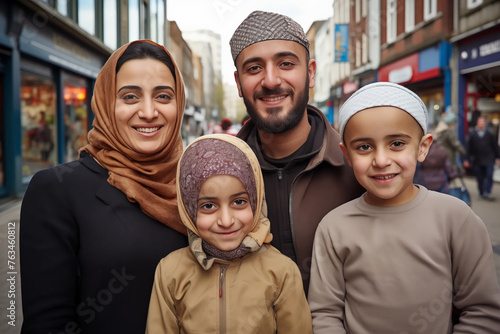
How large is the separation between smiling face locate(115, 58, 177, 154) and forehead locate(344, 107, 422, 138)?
961mm

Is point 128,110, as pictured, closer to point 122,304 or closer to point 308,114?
point 122,304

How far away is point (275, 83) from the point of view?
217 centimetres

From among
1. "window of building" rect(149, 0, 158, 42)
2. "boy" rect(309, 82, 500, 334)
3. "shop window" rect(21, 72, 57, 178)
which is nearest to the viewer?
"boy" rect(309, 82, 500, 334)

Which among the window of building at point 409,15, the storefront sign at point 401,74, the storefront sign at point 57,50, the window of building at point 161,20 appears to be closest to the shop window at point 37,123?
the storefront sign at point 57,50

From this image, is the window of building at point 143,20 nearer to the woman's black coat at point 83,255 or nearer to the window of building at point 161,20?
the window of building at point 161,20

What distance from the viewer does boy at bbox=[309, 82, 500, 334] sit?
5.40 feet

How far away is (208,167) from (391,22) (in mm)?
19207

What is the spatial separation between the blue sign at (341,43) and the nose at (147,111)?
20.6 metres

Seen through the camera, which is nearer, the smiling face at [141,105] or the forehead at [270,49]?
the smiling face at [141,105]

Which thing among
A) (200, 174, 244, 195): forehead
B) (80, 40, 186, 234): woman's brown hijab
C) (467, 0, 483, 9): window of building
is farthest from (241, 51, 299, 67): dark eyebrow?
(467, 0, 483, 9): window of building

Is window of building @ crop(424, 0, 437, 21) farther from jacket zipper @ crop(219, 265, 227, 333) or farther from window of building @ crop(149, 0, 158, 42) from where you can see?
jacket zipper @ crop(219, 265, 227, 333)

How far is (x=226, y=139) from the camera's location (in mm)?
1949

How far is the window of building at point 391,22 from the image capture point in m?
17.9

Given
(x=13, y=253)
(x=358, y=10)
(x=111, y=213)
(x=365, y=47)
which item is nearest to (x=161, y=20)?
(x=358, y=10)
